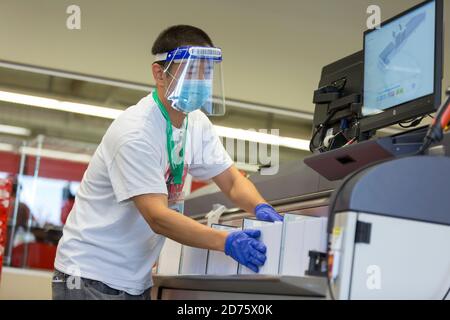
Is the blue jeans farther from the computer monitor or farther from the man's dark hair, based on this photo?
the computer monitor

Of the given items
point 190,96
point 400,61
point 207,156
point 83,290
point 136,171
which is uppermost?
point 400,61

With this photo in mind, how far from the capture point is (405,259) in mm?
→ 1539

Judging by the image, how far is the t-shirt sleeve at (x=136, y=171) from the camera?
1981 millimetres

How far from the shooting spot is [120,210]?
2113 mm

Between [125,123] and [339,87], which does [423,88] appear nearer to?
[339,87]

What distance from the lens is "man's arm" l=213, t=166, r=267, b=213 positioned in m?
2.35

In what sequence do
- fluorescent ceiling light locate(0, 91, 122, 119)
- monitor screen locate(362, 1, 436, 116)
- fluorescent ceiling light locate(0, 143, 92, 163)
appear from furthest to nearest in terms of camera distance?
fluorescent ceiling light locate(0, 143, 92, 163) < fluorescent ceiling light locate(0, 91, 122, 119) < monitor screen locate(362, 1, 436, 116)

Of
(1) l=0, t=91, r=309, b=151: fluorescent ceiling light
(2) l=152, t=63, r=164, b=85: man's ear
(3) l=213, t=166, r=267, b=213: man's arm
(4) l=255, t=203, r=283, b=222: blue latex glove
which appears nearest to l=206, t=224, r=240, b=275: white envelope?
(4) l=255, t=203, r=283, b=222: blue latex glove

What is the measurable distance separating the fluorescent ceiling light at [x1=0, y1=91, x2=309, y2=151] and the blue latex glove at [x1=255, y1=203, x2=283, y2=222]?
3.54 m

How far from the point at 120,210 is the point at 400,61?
890mm

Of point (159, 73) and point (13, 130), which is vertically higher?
point (13, 130)

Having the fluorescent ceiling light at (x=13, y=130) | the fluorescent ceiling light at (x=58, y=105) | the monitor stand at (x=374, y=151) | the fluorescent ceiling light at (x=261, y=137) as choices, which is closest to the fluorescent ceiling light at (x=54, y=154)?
the fluorescent ceiling light at (x=13, y=130)

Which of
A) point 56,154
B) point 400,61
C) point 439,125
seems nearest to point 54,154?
point 56,154

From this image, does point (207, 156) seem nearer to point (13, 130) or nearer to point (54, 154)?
point (13, 130)
